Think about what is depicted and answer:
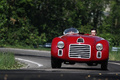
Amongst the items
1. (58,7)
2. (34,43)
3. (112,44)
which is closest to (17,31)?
(34,43)

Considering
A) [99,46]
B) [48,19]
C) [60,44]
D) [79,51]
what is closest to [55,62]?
[60,44]

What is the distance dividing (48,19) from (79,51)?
108 ft

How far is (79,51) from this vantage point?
12305 millimetres

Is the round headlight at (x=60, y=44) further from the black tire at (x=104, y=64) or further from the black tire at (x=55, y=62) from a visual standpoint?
the black tire at (x=104, y=64)

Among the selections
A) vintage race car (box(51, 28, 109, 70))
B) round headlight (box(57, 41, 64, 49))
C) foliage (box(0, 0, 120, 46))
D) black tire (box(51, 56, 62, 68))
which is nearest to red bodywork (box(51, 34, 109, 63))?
vintage race car (box(51, 28, 109, 70))

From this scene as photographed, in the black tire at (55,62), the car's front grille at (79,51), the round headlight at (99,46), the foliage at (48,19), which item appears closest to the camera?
the car's front grille at (79,51)

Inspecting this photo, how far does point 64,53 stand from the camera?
1243 cm

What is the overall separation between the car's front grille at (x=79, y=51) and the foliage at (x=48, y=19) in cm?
2448

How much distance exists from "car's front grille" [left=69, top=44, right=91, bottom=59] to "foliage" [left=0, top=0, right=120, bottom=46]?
964 inches

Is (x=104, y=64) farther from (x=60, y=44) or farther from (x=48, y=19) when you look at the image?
(x=48, y=19)

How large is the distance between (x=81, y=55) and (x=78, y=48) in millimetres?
272

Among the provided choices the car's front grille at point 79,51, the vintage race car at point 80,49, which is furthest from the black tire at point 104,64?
the car's front grille at point 79,51

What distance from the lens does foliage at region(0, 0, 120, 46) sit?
40312 millimetres

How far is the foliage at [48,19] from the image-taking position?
132ft
